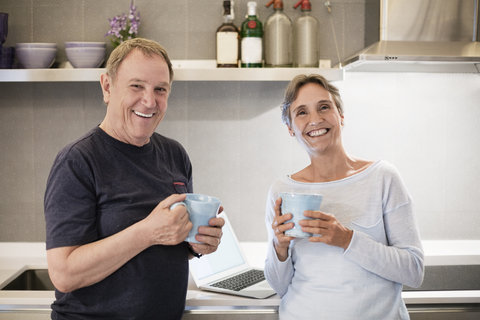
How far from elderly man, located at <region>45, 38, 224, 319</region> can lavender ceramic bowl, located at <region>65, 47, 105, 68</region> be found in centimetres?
72

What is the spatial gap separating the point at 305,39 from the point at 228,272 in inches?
39.8

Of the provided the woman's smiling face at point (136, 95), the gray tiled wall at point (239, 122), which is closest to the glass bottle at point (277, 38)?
the gray tiled wall at point (239, 122)

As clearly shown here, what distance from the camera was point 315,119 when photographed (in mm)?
1216

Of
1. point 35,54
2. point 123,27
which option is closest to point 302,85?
point 123,27

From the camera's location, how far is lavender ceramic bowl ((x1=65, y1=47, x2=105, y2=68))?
1.72 m

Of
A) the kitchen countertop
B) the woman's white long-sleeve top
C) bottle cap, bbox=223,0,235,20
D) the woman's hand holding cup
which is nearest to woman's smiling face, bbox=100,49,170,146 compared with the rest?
the woman's hand holding cup

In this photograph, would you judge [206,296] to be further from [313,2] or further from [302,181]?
[313,2]

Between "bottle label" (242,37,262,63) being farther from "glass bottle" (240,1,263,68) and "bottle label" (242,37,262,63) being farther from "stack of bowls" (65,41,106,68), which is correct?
"stack of bowls" (65,41,106,68)

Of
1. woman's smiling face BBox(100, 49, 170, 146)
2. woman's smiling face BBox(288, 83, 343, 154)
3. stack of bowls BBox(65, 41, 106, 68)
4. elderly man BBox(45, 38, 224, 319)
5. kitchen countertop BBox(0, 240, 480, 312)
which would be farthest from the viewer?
stack of bowls BBox(65, 41, 106, 68)

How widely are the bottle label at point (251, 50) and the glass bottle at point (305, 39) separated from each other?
186 mm

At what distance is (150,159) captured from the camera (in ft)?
3.73

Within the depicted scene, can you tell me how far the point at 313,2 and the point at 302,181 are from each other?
104 centimetres

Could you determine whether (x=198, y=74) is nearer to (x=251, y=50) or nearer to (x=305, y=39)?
(x=251, y=50)

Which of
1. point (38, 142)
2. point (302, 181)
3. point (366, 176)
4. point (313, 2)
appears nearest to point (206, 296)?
point (302, 181)
